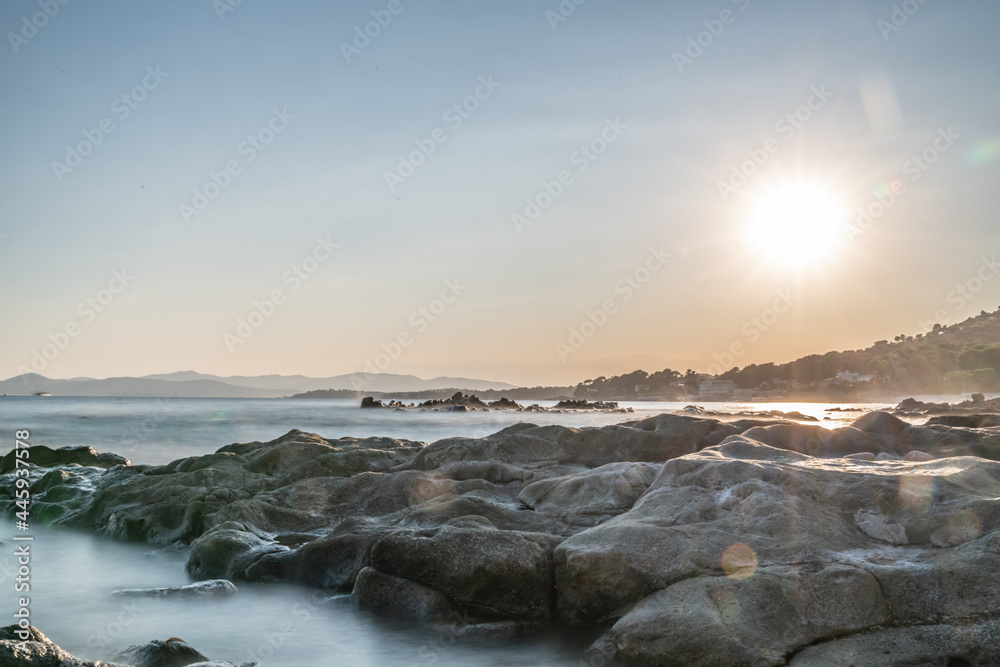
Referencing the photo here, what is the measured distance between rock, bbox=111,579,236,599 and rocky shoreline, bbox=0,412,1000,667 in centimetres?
5

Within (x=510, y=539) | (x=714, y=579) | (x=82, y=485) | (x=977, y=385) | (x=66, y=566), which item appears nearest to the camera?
(x=714, y=579)

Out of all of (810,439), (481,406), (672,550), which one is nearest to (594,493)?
(672,550)

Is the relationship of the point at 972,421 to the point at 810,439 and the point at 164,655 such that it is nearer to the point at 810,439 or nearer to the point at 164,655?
the point at 810,439

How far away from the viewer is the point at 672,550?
787 centimetres

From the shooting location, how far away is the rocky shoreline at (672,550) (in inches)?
264

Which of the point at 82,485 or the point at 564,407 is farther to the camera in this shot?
the point at 564,407

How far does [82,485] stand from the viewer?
58.4 feet

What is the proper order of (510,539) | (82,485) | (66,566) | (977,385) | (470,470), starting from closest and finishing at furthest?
(510,539)
(66,566)
(470,470)
(82,485)
(977,385)

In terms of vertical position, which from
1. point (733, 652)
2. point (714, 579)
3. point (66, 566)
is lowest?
point (66, 566)

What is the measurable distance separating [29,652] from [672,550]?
19.1 ft

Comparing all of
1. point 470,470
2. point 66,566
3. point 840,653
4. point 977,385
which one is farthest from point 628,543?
point 977,385

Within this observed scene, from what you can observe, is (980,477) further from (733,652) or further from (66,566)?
(66,566)

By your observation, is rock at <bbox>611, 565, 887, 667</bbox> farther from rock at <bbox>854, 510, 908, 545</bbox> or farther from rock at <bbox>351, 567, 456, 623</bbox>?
rock at <bbox>351, 567, 456, 623</bbox>

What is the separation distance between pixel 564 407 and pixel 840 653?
87162 millimetres
